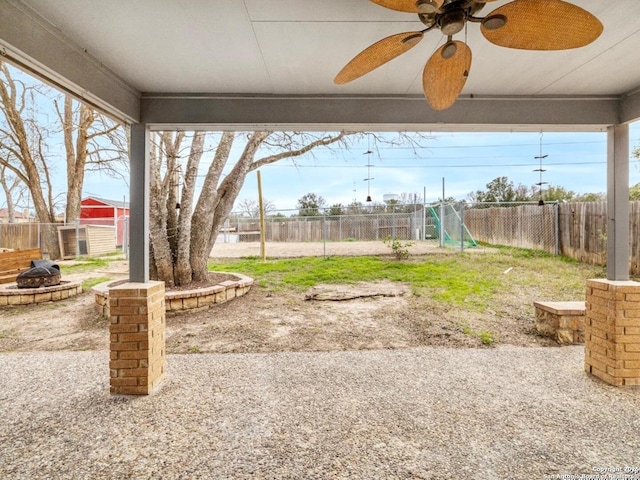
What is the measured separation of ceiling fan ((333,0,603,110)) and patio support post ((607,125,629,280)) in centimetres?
174

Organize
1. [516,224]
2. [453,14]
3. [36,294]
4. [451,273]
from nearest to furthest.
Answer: [453,14]
[36,294]
[451,273]
[516,224]

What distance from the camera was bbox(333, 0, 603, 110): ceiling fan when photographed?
3.45 feet

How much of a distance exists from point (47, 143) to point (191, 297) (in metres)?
4.27

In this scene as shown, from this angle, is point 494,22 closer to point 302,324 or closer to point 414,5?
point 414,5

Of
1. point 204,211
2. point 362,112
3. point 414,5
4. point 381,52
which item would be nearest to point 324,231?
point 204,211

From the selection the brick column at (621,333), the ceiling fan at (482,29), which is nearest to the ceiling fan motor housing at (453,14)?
the ceiling fan at (482,29)

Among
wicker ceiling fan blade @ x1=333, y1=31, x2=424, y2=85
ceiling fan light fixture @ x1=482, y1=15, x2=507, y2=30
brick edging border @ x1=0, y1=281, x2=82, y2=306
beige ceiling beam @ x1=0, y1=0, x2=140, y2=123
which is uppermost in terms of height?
beige ceiling beam @ x1=0, y1=0, x2=140, y2=123

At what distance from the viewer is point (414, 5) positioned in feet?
3.47

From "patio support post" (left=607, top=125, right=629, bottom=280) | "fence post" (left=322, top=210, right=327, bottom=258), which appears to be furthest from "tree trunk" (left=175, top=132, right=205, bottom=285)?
"patio support post" (left=607, top=125, right=629, bottom=280)

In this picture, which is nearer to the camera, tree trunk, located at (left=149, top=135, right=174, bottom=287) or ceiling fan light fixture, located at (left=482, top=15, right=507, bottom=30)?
ceiling fan light fixture, located at (left=482, top=15, right=507, bottom=30)

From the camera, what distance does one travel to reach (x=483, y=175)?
6.75 meters

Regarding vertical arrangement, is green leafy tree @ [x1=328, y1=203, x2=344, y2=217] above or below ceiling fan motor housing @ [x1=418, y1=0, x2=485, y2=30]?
below

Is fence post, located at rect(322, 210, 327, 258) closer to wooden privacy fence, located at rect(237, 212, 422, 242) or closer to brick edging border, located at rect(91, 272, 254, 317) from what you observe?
wooden privacy fence, located at rect(237, 212, 422, 242)

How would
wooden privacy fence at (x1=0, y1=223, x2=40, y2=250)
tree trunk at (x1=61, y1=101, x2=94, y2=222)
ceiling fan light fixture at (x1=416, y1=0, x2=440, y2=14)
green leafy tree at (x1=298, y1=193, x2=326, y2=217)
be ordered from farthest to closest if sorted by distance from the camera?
green leafy tree at (x1=298, y1=193, x2=326, y2=217)
tree trunk at (x1=61, y1=101, x2=94, y2=222)
wooden privacy fence at (x1=0, y1=223, x2=40, y2=250)
ceiling fan light fixture at (x1=416, y1=0, x2=440, y2=14)
